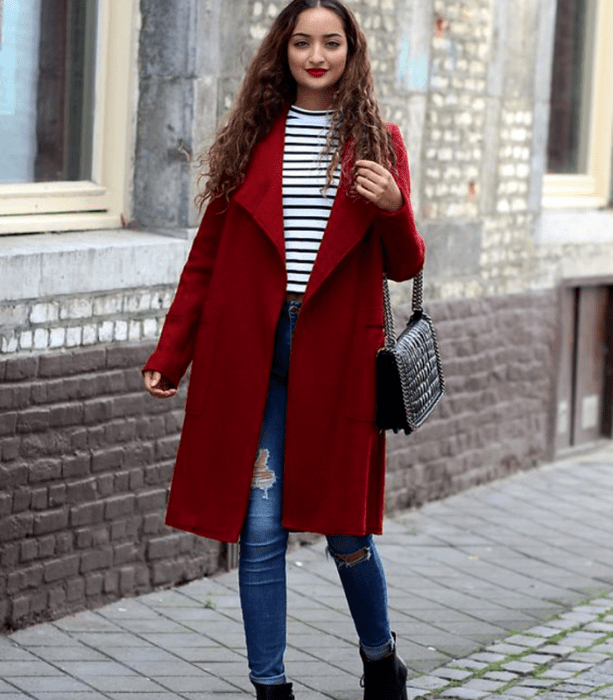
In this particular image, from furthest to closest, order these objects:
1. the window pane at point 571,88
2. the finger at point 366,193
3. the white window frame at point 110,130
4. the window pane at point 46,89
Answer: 1. the window pane at point 571,88
2. the white window frame at point 110,130
3. the window pane at point 46,89
4. the finger at point 366,193

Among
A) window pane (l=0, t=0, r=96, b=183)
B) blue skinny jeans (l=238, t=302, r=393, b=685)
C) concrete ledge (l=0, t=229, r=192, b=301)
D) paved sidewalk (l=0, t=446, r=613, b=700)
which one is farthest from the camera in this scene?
window pane (l=0, t=0, r=96, b=183)

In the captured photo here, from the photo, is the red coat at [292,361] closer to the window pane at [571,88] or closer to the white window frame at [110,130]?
the white window frame at [110,130]

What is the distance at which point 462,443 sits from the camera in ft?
28.3

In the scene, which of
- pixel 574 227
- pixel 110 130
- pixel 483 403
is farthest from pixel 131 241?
pixel 574 227

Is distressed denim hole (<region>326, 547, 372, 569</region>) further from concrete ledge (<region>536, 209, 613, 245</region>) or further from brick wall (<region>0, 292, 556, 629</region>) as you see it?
concrete ledge (<region>536, 209, 613, 245</region>)

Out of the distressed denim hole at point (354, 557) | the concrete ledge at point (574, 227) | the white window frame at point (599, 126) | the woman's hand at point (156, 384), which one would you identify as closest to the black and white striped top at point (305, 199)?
the woman's hand at point (156, 384)

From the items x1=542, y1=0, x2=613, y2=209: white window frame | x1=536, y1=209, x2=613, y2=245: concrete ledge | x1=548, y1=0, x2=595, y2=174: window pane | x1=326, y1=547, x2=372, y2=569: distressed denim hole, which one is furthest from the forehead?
x1=542, y1=0, x2=613, y2=209: white window frame

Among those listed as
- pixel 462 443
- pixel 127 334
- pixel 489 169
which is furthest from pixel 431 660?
pixel 489 169

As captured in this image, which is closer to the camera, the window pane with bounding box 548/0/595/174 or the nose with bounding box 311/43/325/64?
the nose with bounding box 311/43/325/64

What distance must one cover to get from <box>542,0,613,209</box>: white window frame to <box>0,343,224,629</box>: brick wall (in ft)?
14.5

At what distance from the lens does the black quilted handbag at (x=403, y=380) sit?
456 centimetres

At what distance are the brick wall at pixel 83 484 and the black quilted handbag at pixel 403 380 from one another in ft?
5.09

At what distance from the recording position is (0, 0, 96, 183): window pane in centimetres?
621

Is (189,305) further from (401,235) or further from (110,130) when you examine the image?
(110,130)
